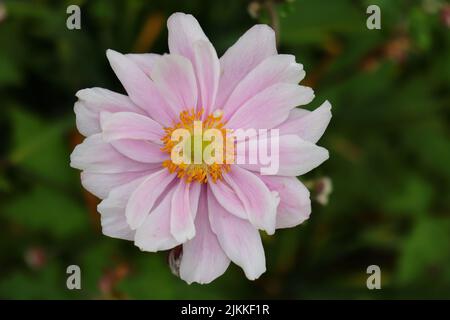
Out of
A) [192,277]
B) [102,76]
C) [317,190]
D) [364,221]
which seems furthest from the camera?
[364,221]

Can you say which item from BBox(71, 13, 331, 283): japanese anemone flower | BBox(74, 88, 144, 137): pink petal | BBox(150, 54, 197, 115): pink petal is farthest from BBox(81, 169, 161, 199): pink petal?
BBox(150, 54, 197, 115): pink petal

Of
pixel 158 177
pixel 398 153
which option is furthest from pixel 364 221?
pixel 158 177

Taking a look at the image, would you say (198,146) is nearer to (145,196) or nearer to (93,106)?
(145,196)

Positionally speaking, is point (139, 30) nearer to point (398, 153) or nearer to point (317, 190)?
point (317, 190)

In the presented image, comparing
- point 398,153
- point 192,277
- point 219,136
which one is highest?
point 398,153

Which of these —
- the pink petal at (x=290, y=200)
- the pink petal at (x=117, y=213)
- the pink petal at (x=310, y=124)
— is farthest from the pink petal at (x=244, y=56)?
the pink petal at (x=117, y=213)

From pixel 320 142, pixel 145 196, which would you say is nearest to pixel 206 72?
pixel 145 196

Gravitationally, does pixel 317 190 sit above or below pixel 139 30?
below
